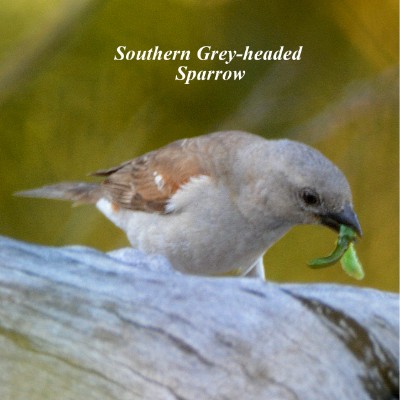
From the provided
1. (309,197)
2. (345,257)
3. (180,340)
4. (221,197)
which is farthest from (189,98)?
(180,340)

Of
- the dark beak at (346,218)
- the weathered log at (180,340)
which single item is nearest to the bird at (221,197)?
the dark beak at (346,218)

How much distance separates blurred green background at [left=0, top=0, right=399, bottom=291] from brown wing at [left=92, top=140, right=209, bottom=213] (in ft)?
0.11

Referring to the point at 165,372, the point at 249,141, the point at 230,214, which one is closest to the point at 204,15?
A: the point at 249,141

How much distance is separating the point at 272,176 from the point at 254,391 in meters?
0.62

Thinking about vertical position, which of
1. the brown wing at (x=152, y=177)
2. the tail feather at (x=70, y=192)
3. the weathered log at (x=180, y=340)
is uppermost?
the brown wing at (x=152, y=177)

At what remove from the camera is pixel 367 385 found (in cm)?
132

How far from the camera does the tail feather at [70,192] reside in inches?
75.9

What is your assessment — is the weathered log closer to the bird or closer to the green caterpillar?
the green caterpillar

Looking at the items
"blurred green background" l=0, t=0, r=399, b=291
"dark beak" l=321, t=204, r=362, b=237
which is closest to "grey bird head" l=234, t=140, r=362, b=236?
"dark beak" l=321, t=204, r=362, b=237

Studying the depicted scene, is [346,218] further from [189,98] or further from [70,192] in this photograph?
[70,192]

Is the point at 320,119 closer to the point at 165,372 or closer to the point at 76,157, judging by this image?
the point at 76,157

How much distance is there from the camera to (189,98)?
5.87ft

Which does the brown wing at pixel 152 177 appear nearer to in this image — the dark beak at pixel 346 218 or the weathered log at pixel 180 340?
the dark beak at pixel 346 218

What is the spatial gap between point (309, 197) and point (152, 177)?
0.46m
